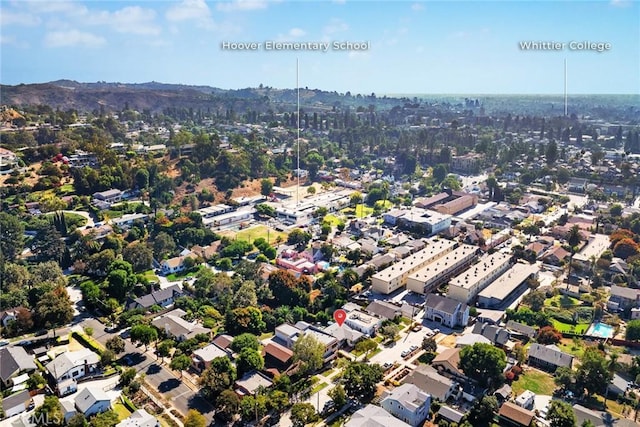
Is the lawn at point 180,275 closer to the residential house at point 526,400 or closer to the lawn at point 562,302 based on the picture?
the residential house at point 526,400

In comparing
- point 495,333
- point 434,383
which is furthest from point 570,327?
point 434,383

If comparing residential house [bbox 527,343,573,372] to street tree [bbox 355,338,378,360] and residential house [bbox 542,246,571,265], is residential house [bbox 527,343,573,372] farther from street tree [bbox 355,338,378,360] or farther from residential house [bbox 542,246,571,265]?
residential house [bbox 542,246,571,265]

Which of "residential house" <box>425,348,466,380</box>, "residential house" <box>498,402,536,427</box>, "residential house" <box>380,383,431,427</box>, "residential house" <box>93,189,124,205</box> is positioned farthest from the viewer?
"residential house" <box>93,189,124,205</box>

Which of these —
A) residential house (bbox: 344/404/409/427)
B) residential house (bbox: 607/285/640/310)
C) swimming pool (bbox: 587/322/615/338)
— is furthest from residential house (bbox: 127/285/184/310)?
residential house (bbox: 607/285/640/310)

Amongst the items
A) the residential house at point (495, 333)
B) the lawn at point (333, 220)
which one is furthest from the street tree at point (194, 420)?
the lawn at point (333, 220)

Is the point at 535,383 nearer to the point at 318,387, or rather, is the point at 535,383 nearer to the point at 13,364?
the point at 318,387

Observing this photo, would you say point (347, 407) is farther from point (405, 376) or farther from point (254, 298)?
point (254, 298)
